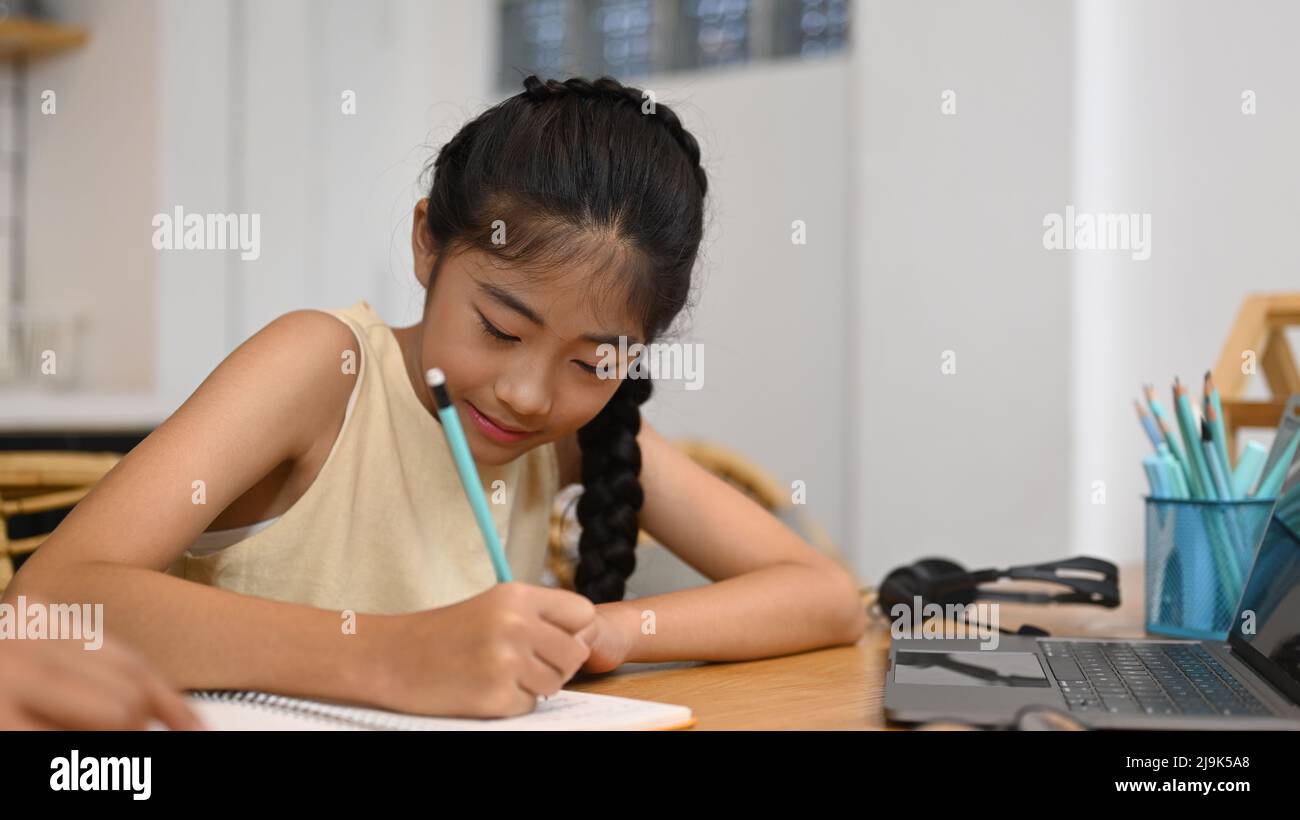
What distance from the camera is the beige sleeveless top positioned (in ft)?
3.26

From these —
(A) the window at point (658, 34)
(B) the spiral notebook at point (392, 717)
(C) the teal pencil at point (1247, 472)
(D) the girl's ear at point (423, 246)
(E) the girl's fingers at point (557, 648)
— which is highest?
(A) the window at point (658, 34)

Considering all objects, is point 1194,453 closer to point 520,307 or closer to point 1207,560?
point 1207,560

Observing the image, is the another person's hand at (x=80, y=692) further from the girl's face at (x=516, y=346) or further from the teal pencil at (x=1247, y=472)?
the teal pencil at (x=1247, y=472)

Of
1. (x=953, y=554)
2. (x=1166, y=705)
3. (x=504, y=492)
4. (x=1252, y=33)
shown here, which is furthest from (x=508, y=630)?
(x=1252, y=33)

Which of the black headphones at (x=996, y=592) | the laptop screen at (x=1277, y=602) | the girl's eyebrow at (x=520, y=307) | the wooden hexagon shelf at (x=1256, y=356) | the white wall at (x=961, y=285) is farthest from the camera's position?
the white wall at (x=961, y=285)

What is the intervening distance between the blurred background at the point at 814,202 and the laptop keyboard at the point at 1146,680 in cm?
133

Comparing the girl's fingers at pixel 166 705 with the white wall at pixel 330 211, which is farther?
the white wall at pixel 330 211

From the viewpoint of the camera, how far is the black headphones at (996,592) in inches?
42.8

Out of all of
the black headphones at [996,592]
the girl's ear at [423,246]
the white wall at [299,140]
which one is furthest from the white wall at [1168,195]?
the girl's ear at [423,246]

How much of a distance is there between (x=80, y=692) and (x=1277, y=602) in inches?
28.8

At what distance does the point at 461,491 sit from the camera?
1092 millimetres

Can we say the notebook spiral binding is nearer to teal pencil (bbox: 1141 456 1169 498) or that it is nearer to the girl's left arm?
the girl's left arm

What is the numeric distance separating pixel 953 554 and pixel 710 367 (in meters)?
0.71

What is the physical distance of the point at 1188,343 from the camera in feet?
7.54
